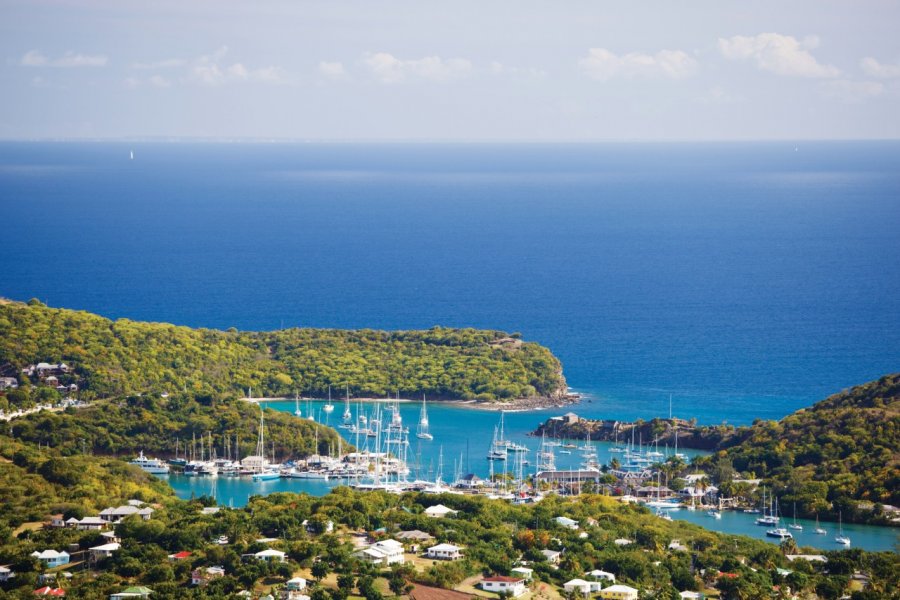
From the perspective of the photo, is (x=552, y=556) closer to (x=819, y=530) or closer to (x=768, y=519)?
(x=768, y=519)

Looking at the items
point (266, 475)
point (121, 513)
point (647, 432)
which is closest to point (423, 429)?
point (266, 475)

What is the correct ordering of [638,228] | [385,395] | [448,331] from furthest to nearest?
[638,228] → [448,331] → [385,395]

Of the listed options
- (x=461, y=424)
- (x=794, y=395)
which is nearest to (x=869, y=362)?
(x=794, y=395)

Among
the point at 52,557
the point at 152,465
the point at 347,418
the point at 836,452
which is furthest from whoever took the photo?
the point at 347,418

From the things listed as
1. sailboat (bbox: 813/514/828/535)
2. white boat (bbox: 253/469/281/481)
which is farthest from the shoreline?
sailboat (bbox: 813/514/828/535)

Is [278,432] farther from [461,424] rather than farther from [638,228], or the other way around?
[638,228]

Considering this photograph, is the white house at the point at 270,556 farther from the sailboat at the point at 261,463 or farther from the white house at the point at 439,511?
the sailboat at the point at 261,463
